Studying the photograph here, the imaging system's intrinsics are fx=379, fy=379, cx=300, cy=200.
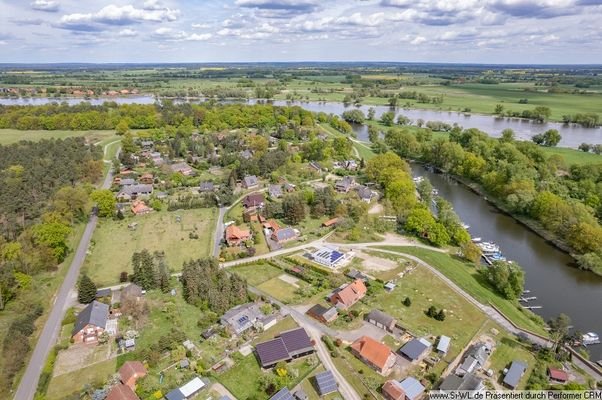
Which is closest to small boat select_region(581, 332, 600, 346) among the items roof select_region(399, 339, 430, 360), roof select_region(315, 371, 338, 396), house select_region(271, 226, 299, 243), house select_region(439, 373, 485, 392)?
house select_region(439, 373, 485, 392)

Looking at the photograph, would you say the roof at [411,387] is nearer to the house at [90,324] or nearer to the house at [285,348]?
the house at [285,348]

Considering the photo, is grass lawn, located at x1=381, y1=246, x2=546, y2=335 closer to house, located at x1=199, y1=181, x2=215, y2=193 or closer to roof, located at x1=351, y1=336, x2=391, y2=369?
roof, located at x1=351, y1=336, x2=391, y2=369

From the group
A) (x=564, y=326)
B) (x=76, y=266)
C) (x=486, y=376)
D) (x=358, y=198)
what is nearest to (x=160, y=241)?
(x=76, y=266)

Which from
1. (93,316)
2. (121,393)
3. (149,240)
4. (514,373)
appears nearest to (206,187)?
(149,240)

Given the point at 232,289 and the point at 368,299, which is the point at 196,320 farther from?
the point at 368,299

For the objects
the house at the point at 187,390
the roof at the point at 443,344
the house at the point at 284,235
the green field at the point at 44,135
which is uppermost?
the green field at the point at 44,135

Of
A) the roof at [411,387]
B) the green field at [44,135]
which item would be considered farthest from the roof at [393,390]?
the green field at [44,135]
